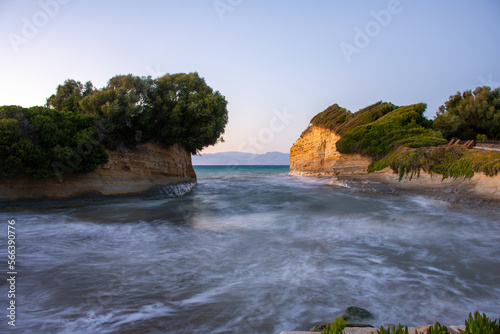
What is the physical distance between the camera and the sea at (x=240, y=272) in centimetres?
368

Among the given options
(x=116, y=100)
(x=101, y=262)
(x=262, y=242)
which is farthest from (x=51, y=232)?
(x=116, y=100)

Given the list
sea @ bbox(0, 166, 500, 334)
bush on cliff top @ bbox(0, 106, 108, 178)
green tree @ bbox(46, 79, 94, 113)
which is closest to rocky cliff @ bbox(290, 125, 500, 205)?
sea @ bbox(0, 166, 500, 334)

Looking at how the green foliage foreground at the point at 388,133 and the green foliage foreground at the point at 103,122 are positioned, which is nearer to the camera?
the green foliage foreground at the point at 103,122

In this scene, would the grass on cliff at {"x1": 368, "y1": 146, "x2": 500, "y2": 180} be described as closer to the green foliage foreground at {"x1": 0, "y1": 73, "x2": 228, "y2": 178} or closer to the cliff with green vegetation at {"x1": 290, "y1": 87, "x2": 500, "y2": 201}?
the cliff with green vegetation at {"x1": 290, "y1": 87, "x2": 500, "y2": 201}

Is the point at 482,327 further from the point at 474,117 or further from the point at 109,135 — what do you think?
the point at 474,117

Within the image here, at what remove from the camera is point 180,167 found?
64.4 feet

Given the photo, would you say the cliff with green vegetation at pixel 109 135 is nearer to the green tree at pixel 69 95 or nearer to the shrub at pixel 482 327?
the green tree at pixel 69 95

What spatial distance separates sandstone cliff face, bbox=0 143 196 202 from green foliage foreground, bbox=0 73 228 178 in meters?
0.64

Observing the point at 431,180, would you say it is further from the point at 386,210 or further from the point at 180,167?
the point at 180,167

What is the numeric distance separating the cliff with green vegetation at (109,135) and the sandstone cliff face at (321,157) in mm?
17166

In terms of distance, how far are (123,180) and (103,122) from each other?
3413 millimetres

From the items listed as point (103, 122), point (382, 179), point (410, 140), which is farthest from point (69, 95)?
point (410, 140)

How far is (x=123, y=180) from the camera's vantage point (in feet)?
47.2

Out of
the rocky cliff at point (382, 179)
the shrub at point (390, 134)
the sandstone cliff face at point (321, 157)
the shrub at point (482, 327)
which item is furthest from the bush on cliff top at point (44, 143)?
the sandstone cliff face at point (321, 157)
